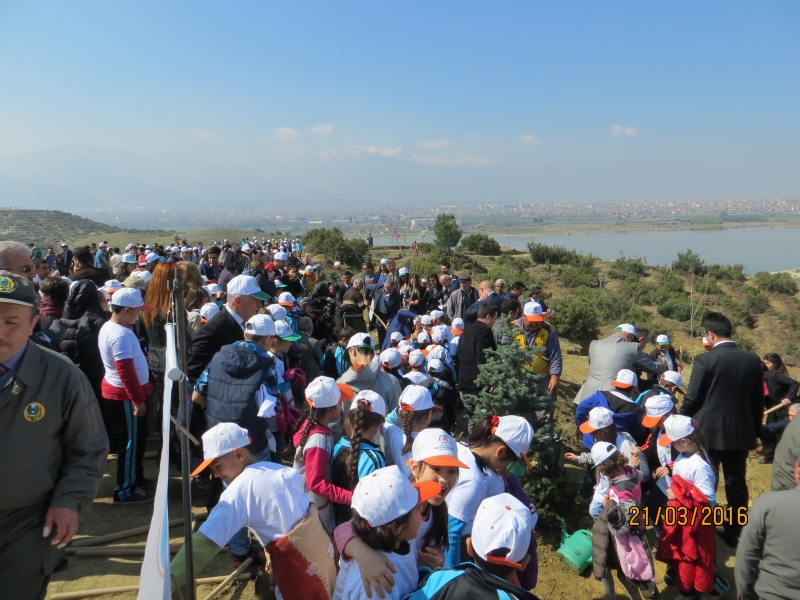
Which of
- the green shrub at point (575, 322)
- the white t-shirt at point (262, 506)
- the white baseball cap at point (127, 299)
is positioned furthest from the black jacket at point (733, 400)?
the green shrub at point (575, 322)

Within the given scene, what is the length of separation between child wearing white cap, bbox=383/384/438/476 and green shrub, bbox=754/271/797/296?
3089cm

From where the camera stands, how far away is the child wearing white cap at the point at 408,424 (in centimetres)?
331

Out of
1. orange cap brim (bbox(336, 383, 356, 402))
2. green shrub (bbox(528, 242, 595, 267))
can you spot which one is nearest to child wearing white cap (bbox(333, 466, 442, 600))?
orange cap brim (bbox(336, 383, 356, 402))

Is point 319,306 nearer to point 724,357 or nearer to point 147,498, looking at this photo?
point 147,498

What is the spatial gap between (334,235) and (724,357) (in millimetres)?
29271

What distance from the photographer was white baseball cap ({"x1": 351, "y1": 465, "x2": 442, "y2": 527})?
201cm

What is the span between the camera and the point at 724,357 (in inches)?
170

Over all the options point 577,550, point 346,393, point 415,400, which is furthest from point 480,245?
point 415,400

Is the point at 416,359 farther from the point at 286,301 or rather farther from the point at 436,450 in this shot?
the point at 436,450

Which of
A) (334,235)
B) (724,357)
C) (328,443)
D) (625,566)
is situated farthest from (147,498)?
(334,235)

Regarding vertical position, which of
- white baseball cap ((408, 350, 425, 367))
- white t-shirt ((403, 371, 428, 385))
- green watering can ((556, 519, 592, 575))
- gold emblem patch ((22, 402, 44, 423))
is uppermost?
gold emblem patch ((22, 402, 44, 423))

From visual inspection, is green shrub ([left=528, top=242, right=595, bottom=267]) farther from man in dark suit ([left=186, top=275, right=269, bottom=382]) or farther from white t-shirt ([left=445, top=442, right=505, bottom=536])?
white t-shirt ([left=445, top=442, right=505, bottom=536])

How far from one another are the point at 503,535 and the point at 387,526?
0.51m

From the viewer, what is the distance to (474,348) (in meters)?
5.46
